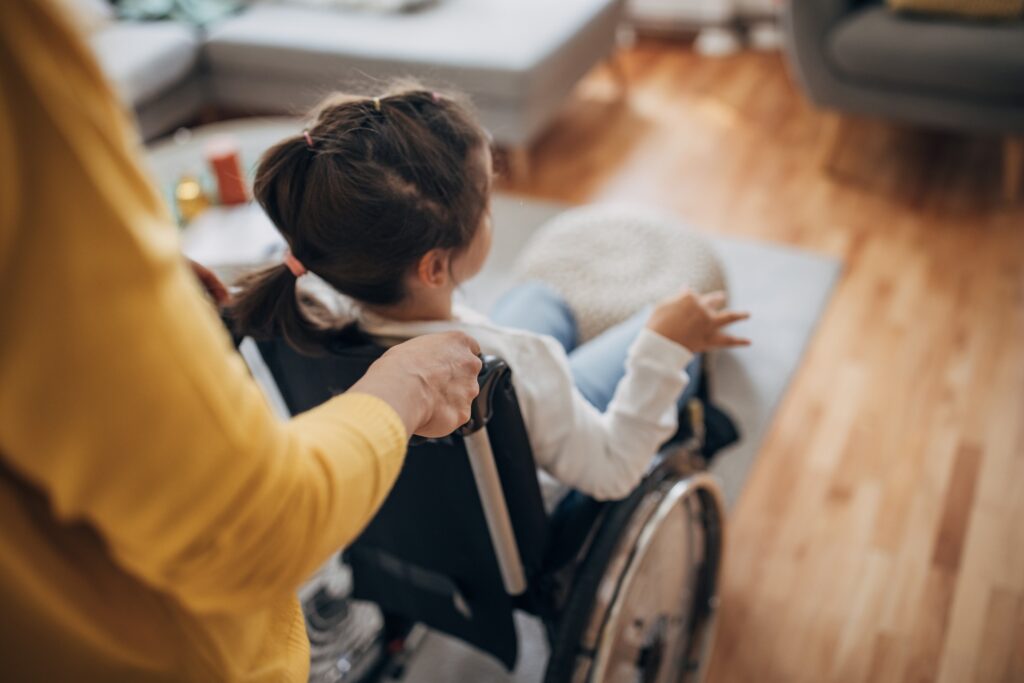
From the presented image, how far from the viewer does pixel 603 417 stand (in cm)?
103

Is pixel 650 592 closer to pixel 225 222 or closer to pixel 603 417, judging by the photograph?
pixel 603 417

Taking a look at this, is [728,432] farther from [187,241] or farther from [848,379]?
[187,241]

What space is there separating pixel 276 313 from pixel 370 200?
158 millimetres

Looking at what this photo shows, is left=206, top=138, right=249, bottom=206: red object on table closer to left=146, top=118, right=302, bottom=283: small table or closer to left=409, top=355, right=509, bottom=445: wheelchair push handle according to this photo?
left=146, top=118, right=302, bottom=283: small table

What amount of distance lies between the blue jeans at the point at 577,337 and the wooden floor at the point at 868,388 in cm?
49

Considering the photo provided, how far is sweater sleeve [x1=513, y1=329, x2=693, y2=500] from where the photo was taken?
95 cm

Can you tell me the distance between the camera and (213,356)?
45 cm

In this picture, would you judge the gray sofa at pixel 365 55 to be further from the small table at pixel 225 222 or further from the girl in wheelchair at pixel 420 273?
the girl in wheelchair at pixel 420 273

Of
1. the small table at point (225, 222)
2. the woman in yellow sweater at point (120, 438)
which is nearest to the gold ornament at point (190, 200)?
the small table at point (225, 222)

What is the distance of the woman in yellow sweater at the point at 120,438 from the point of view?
0.39 metres

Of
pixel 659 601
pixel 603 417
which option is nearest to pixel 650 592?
pixel 659 601

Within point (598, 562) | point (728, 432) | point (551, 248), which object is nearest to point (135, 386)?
point (598, 562)

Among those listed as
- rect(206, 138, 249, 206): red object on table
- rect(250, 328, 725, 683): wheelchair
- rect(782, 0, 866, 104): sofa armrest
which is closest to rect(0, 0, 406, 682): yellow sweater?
rect(250, 328, 725, 683): wheelchair

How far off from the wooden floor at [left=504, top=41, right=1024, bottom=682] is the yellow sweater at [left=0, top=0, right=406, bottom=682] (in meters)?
1.07
